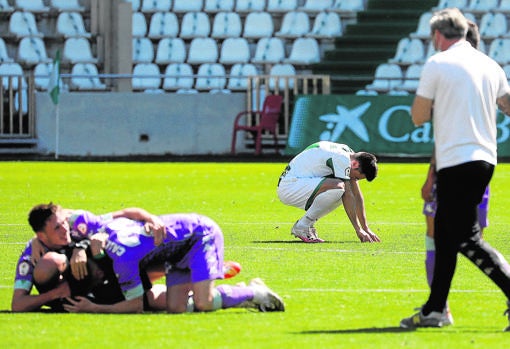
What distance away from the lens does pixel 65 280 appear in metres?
8.00

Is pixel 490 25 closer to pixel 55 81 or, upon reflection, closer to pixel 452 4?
pixel 452 4

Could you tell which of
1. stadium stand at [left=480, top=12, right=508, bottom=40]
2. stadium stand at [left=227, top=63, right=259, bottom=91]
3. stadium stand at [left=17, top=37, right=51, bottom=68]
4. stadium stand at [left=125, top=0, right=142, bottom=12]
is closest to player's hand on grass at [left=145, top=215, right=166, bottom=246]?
stadium stand at [left=227, top=63, right=259, bottom=91]

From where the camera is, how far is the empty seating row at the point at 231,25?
3275 cm

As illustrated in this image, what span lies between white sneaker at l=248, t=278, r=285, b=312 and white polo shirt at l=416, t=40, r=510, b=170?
5.00 ft

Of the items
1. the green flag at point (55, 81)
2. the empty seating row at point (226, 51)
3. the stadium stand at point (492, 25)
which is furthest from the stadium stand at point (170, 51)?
the stadium stand at point (492, 25)

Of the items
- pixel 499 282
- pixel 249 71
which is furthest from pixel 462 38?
pixel 249 71

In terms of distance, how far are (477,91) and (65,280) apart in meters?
2.75

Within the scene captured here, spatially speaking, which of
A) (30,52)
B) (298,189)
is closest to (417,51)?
(30,52)

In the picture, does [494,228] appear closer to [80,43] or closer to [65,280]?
[65,280]

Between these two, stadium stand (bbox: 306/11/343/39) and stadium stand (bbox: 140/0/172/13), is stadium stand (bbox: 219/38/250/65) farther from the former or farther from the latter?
stadium stand (bbox: 140/0/172/13)

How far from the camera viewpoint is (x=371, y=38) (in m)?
32.4

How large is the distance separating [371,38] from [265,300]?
2476 centimetres

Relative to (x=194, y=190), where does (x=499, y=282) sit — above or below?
above

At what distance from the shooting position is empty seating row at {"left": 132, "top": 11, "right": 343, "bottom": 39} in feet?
107
